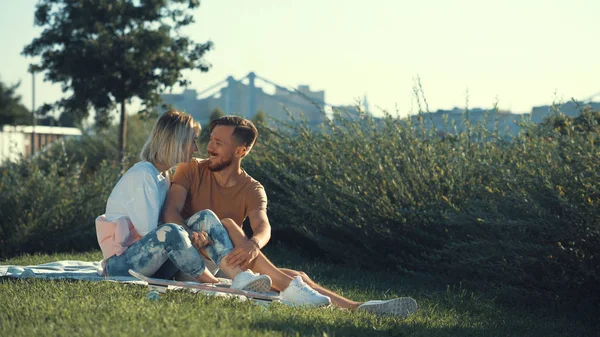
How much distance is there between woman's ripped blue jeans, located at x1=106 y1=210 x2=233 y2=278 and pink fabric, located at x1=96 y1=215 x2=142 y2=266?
63mm

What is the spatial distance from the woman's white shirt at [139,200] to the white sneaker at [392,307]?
4.59ft

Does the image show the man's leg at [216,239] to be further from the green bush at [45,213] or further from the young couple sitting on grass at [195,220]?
the green bush at [45,213]

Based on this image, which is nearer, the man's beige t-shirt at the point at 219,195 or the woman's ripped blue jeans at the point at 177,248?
the woman's ripped blue jeans at the point at 177,248

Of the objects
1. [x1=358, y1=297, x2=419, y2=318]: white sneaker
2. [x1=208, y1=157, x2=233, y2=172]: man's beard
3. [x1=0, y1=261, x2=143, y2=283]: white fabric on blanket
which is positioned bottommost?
[x1=358, y1=297, x2=419, y2=318]: white sneaker

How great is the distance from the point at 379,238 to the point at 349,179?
663 mm

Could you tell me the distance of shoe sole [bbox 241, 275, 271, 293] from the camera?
5305 millimetres

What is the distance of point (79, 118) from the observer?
886 inches

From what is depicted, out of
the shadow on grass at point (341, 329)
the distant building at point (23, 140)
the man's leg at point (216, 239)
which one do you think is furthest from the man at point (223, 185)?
the distant building at point (23, 140)

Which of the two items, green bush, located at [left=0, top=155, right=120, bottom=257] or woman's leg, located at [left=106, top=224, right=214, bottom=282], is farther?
green bush, located at [left=0, top=155, right=120, bottom=257]

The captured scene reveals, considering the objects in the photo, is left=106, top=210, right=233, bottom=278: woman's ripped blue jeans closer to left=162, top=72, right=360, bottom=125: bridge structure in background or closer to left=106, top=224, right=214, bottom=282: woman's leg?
left=106, top=224, right=214, bottom=282: woman's leg

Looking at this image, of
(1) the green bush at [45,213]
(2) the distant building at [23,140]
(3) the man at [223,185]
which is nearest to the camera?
(3) the man at [223,185]

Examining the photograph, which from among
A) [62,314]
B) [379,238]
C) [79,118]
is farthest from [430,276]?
[79,118]

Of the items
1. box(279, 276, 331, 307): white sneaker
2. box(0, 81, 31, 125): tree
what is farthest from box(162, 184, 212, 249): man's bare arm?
box(0, 81, 31, 125): tree

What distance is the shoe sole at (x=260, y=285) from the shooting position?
5.30m
